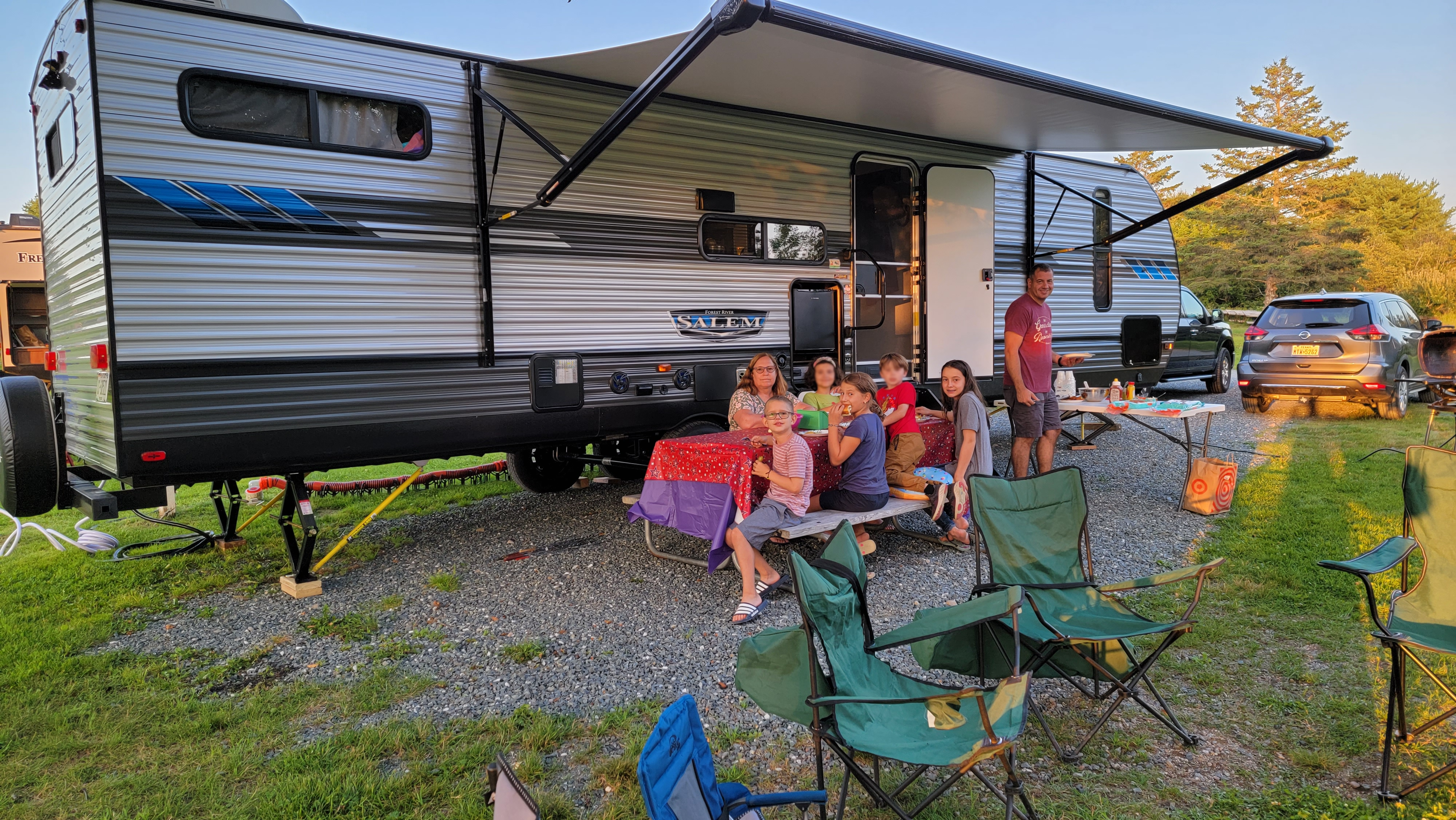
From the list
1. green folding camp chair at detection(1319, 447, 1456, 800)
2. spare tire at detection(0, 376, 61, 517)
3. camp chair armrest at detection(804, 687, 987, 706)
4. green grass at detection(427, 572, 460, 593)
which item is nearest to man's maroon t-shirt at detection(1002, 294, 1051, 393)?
green folding camp chair at detection(1319, 447, 1456, 800)

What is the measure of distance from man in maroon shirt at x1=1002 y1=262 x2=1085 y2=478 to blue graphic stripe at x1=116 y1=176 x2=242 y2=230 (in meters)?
4.89

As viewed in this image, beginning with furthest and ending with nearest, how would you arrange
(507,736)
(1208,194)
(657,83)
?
(1208,194) < (657,83) < (507,736)

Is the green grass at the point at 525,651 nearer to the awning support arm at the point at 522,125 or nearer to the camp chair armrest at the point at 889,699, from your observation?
the camp chair armrest at the point at 889,699

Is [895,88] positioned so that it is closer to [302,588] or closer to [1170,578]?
[1170,578]

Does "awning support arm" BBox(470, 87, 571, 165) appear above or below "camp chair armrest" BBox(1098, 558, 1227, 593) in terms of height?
above

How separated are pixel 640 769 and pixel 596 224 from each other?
3987 millimetres

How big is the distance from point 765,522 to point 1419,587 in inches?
102

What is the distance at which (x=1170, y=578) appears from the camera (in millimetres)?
2912

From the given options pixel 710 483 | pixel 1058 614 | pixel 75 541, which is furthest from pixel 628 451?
pixel 1058 614

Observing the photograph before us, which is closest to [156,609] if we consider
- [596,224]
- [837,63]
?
[596,224]

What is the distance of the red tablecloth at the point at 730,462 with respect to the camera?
14.4ft

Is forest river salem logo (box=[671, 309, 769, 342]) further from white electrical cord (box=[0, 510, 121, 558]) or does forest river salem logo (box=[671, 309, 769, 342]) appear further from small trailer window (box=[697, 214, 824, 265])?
white electrical cord (box=[0, 510, 121, 558])

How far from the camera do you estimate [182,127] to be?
13.1 ft

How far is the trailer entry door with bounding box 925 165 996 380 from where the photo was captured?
6.97 metres
